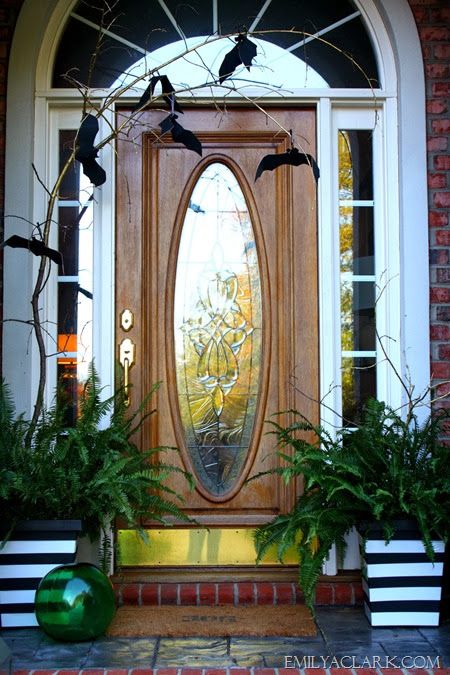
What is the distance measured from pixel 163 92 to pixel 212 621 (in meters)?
2.31

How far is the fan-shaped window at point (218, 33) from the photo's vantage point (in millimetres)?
4211

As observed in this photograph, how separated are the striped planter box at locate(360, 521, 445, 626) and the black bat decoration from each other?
1601 mm

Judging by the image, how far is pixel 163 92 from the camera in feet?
12.6

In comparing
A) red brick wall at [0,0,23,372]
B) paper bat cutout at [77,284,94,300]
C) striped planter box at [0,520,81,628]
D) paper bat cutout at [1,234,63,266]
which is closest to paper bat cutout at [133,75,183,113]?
red brick wall at [0,0,23,372]

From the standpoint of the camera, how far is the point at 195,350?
4168mm

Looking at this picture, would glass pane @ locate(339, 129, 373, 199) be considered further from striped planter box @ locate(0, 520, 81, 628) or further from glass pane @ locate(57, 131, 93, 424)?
striped planter box @ locate(0, 520, 81, 628)

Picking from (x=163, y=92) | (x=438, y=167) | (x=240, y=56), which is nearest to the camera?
(x=240, y=56)

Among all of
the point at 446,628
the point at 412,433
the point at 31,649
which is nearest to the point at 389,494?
the point at 412,433

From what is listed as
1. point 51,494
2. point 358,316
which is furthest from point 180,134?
point 51,494

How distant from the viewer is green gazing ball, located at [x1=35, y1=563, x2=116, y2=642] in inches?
127

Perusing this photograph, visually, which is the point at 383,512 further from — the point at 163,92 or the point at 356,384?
the point at 163,92

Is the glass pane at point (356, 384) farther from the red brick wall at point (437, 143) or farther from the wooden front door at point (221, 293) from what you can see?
the red brick wall at point (437, 143)

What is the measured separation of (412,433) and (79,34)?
8.14ft

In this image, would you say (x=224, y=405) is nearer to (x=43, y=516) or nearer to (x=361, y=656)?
(x=43, y=516)
